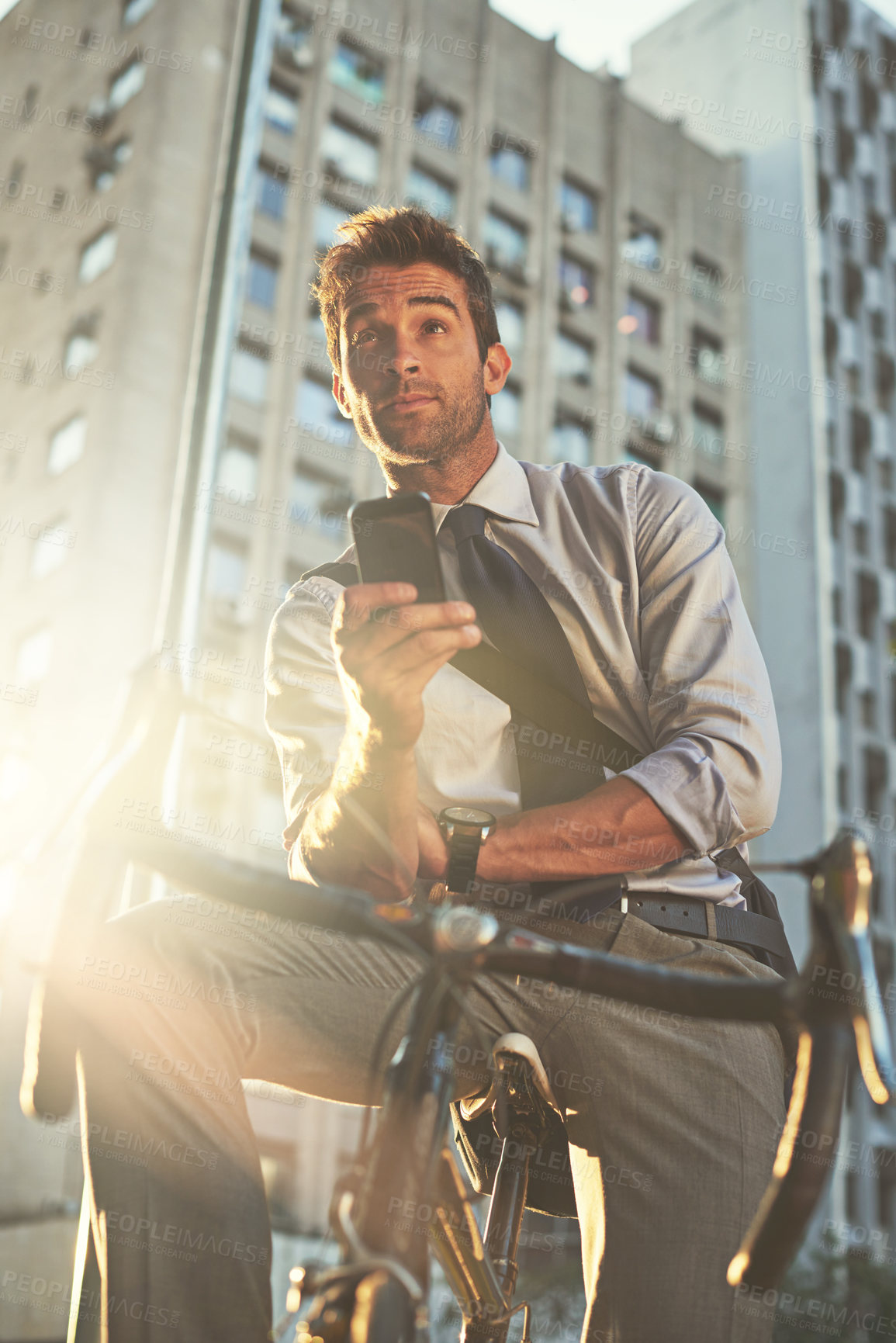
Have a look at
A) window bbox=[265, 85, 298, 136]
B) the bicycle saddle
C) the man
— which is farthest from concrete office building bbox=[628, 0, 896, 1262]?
the bicycle saddle

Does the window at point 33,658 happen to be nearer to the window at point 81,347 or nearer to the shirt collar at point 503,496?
the window at point 81,347

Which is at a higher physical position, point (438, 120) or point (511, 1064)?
point (438, 120)

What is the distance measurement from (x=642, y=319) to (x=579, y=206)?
3281 mm

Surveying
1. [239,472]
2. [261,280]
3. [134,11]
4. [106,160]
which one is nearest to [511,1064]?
[239,472]

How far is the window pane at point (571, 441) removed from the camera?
29.2 m

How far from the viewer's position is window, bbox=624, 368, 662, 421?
103 feet

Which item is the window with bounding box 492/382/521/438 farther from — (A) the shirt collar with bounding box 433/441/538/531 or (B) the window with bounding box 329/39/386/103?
(A) the shirt collar with bounding box 433/441/538/531

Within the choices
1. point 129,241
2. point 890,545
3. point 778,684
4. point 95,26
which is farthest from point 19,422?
point 890,545

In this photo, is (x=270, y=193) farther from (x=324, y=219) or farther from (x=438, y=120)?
(x=438, y=120)

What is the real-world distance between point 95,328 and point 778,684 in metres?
17.9

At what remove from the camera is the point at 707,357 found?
Result: 1316 inches

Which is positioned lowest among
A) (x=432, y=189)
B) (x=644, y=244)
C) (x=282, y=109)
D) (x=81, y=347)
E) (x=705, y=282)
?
(x=81, y=347)

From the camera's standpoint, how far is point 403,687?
158cm

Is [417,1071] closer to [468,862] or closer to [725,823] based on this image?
[468,862]
